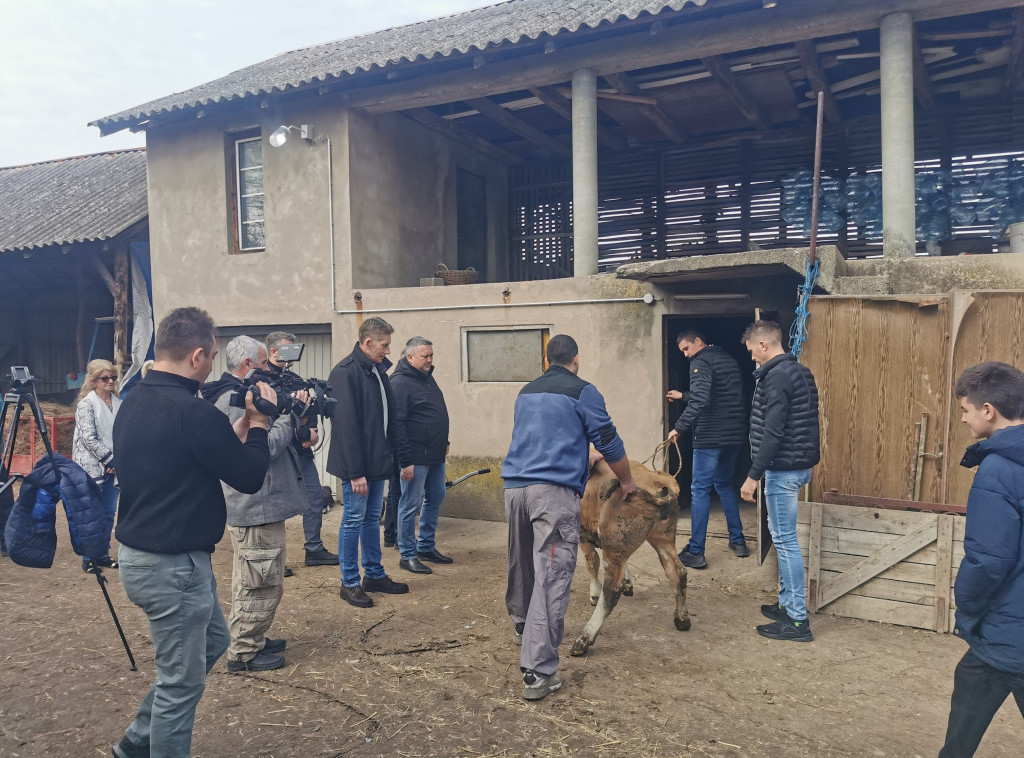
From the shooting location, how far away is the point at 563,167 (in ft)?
37.4

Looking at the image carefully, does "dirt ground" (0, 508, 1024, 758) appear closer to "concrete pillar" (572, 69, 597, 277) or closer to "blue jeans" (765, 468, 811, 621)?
"blue jeans" (765, 468, 811, 621)

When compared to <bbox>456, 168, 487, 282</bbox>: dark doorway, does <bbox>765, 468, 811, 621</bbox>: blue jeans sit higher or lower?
lower

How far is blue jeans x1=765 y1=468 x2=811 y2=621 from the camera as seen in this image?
466cm

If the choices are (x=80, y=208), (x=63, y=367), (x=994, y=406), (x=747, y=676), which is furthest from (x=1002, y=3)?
(x=63, y=367)

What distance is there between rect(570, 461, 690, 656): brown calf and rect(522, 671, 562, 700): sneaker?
55 centimetres

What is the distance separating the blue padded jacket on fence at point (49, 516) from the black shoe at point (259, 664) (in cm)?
128

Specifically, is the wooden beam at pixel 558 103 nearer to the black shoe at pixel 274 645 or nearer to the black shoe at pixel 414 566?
the black shoe at pixel 414 566

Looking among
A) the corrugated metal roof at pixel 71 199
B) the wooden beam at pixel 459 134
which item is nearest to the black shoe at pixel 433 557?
the wooden beam at pixel 459 134

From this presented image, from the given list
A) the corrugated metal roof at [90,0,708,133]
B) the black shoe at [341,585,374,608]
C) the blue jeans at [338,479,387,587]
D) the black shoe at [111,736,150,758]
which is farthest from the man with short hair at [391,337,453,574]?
the corrugated metal roof at [90,0,708,133]

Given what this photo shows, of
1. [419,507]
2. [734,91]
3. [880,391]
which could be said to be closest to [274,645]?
[419,507]

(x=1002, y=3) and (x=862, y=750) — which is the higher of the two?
(x=1002, y=3)

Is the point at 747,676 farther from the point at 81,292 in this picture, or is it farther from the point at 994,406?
the point at 81,292

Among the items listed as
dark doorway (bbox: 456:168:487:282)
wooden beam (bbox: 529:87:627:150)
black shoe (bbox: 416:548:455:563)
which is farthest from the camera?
dark doorway (bbox: 456:168:487:282)

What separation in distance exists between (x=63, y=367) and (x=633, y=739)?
51.0 ft
